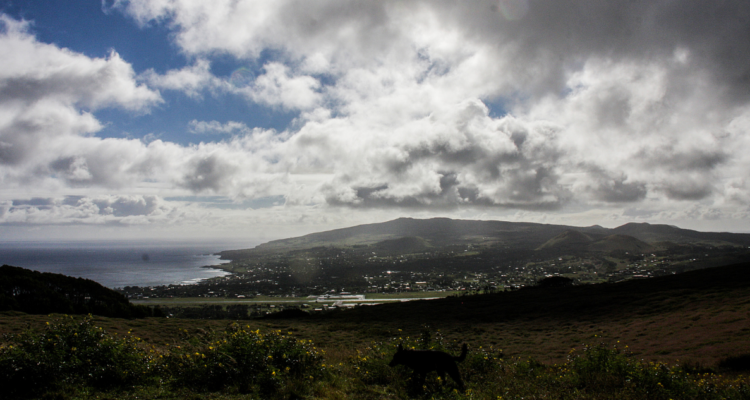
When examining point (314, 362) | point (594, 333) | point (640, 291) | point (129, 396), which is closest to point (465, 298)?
point (640, 291)

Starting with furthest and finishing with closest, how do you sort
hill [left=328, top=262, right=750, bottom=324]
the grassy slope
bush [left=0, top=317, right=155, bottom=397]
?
hill [left=328, top=262, right=750, bottom=324]
the grassy slope
bush [left=0, top=317, right=155, bottom=397]

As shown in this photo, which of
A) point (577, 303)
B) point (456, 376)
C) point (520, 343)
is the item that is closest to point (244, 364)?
point (456, 376)

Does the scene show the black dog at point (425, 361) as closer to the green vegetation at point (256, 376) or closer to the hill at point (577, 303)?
→ the green vegetation at point (256, 376)

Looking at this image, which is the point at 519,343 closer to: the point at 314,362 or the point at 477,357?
the point at 477,357

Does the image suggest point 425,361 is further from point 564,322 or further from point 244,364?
point 564,322

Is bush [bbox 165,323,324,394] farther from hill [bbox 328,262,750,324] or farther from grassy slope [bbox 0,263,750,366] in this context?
hill [bbox 328,262,750,324]

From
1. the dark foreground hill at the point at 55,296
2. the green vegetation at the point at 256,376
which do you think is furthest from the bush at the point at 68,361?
the dark foreground hill at the point at 55,296

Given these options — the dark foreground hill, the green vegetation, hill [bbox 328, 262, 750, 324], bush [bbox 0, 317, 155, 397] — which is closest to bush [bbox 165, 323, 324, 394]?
the green vegetation
